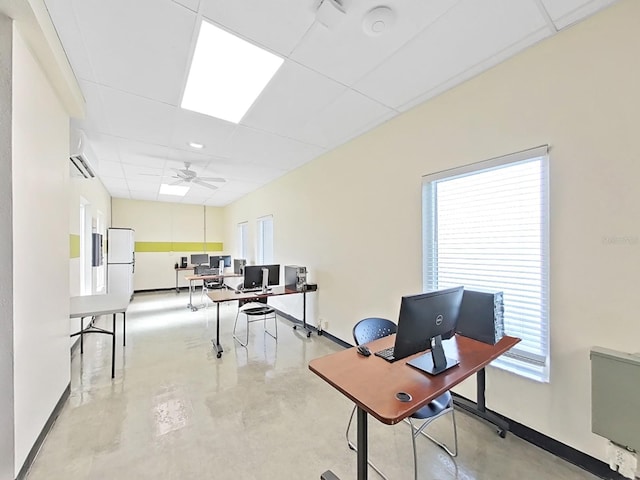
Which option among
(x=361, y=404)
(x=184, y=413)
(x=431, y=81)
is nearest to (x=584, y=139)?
(x=431, y=81)

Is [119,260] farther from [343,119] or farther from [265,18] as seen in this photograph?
[265,18]

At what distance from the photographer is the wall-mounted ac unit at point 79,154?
297 cm

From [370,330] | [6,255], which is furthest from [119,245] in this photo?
[370,330]

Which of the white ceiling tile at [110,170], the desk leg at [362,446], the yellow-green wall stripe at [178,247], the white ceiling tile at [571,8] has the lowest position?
the desk leg at [362,446]

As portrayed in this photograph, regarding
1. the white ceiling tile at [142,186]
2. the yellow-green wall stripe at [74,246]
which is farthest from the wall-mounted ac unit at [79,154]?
the white ceiling tile at [142,186]

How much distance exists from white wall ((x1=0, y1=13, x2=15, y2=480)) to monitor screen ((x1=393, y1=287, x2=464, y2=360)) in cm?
218

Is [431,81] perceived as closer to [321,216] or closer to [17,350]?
[321,216]

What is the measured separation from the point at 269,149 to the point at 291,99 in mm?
1415

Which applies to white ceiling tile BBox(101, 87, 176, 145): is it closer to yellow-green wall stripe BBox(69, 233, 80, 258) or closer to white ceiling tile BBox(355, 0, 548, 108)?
yellow-green wall stripe BBox(69, 233, 80, 258)

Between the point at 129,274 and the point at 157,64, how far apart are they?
6.36 metres

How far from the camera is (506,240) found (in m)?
2.08

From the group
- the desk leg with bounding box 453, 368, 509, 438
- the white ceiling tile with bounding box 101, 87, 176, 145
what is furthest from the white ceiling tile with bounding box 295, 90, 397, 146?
the desk leg with bounding box 453, 368, 509, 438

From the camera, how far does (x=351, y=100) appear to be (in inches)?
102

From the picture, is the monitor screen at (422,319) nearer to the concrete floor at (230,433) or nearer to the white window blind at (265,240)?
the concrete floor at (230,433)
